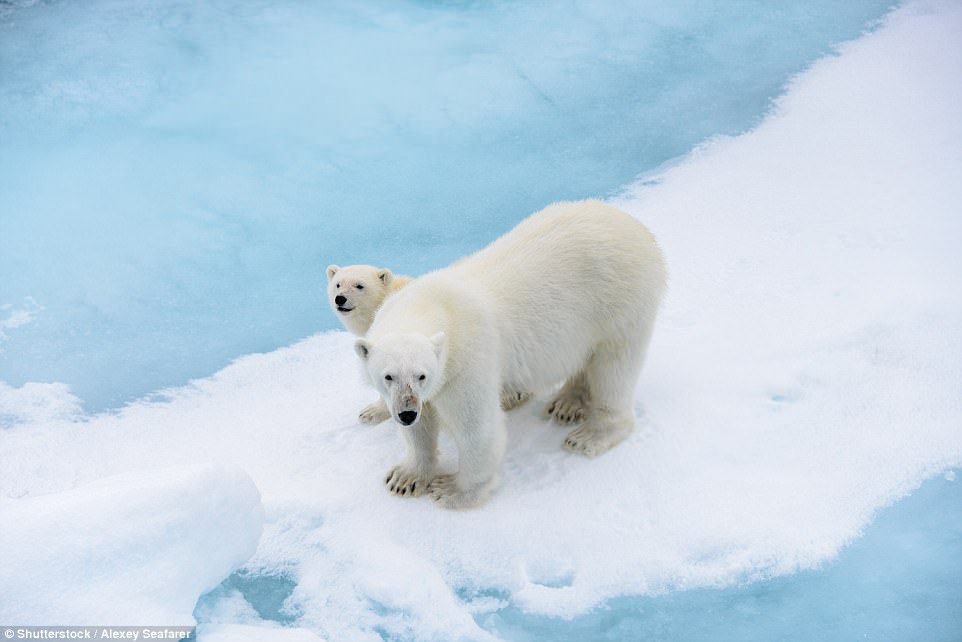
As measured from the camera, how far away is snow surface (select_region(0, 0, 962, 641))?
10.1 ft

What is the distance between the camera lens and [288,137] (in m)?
6.20

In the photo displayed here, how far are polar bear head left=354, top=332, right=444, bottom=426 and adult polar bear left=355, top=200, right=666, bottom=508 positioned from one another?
0.08 meters

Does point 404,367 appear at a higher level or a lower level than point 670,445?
higher

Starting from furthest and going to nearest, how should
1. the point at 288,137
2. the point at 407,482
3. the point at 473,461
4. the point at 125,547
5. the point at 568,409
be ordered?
the point at 288,137, the point at 568,409, the point at 407,482, the point at 473,461, the point at 125,547

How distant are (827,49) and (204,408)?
16.2 feet

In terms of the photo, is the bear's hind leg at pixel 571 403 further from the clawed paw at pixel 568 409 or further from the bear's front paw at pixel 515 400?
the bear's front paw at pixel 515 400

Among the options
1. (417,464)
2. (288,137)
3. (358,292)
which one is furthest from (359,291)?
(288,137)

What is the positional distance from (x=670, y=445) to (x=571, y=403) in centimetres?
39

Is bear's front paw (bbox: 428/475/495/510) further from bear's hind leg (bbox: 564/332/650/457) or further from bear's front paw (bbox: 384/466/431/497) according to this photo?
bear's hind leg (bbox: 564/332/650/457)

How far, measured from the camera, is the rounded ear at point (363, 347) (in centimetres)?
286

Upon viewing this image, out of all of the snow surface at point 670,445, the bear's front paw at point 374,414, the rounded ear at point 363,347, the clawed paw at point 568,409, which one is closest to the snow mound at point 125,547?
the snow surface at point 670,445

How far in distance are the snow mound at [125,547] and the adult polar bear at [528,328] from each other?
594 mm

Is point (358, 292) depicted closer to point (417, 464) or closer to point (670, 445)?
point (417, 464)

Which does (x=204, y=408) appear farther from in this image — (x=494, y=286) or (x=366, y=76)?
(x=366, y=76)
